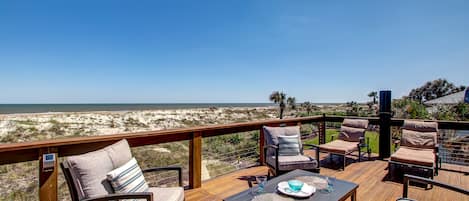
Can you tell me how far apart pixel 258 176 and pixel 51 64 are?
1821 centimetres

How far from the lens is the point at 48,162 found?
1979 millimetres

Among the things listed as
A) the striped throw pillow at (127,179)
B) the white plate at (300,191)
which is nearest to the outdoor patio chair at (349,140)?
the white plate at (300,191)

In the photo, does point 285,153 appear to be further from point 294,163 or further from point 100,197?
point 100,197

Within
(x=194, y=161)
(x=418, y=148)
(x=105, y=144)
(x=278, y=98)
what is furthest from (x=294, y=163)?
(x=278, y=98)

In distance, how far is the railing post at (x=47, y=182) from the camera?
194 centimetres

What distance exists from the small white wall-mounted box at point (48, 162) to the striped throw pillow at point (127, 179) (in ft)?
1.96

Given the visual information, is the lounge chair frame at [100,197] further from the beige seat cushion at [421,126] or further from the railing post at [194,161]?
the beige seat cushion at [421,126]

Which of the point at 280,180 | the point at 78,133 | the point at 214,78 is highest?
the point at 214,78

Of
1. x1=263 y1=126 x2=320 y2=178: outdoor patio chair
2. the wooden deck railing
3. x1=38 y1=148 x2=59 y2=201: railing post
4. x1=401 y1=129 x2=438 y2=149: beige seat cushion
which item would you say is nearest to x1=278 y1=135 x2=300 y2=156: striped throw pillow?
x1=263 y1=126 x2=320 y2=178: outdoor patio chair

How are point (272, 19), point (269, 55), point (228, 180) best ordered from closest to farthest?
point (228, 180)
point (272, 19)
point (269, 55)

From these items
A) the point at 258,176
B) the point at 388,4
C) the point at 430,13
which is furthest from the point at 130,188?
the point at 430,13

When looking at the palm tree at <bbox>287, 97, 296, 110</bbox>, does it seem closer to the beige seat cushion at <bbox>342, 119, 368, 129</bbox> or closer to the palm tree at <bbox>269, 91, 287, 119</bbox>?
the palm tree at <bbox>269, 91, 287, 119</bbox>

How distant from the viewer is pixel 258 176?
12.6 feet

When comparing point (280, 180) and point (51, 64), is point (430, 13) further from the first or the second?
point (51, 64)
